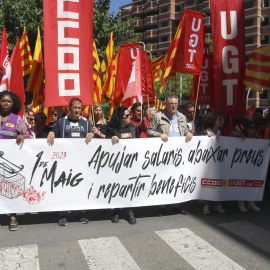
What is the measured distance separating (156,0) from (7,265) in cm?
7194

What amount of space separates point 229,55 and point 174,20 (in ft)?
205

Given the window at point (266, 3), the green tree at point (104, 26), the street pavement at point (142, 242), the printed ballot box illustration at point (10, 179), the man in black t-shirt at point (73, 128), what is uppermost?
the window at point (266, 3)

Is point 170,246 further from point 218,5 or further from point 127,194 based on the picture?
point 218,5

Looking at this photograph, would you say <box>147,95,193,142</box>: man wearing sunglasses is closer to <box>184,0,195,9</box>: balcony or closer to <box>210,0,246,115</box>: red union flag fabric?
<box>210,0,246,115</box>: red union flag fabric

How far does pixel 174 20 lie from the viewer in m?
65.6

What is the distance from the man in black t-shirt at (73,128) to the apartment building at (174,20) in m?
48.8

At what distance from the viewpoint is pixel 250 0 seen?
5259cm

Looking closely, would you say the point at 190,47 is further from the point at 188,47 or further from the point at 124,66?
the point at 124,66

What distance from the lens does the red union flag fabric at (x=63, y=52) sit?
5.60m

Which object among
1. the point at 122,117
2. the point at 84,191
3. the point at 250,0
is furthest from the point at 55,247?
the point at 250,0

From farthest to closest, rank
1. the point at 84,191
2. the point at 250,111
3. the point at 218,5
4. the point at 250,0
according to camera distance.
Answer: the point at 250,0 < the point at 250,111 < the point at 218,5 < the point at 84,191

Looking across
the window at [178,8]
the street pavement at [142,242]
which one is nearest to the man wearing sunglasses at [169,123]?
the street pavement at [142,242]

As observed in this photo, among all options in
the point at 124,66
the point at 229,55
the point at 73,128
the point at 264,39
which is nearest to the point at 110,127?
the point at 73,128

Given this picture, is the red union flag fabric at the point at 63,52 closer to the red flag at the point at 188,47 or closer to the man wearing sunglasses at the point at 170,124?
the man wearing sunglasses at the point at 170,124
